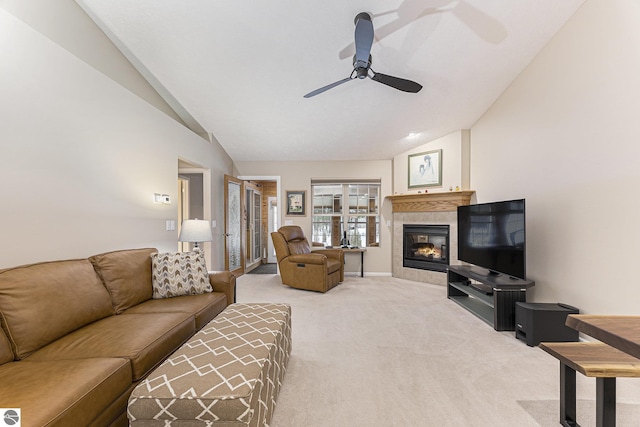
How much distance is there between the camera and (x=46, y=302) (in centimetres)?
159

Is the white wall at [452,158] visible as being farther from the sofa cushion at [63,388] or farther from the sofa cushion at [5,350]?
the sofa cushion at [5,350]

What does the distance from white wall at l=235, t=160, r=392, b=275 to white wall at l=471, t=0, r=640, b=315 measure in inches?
93.9

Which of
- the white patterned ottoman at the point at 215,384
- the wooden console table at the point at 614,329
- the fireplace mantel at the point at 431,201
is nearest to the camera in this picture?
the wooden console table at the point at 614,329

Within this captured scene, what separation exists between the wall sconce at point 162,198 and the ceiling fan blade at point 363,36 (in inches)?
108

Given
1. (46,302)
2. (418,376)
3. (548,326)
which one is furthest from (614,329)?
(46,302)

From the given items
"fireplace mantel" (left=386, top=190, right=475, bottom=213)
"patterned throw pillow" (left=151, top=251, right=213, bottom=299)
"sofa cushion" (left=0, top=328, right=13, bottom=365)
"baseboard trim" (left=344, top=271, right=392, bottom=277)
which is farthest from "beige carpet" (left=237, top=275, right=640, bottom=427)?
"baseboard trim" (left=344, top=271, right=392, bottom=277)

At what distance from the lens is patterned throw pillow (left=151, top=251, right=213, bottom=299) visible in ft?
8.09

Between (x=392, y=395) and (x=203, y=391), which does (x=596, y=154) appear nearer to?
(x=392, y=395)

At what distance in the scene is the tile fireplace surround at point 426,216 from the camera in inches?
173

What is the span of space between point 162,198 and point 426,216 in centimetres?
416

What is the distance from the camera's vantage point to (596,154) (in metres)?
2.33

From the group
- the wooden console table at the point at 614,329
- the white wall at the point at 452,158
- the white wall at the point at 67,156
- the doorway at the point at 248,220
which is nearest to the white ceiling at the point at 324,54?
the white wall at the point at 452,158

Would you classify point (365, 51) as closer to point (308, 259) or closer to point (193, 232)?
point (193, 232)

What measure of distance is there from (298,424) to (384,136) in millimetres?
4135
